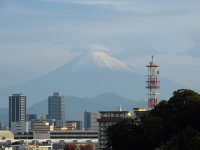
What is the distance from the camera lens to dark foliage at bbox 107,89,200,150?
98.4 m

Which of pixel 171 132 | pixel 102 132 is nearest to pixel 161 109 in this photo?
pixel 171 132

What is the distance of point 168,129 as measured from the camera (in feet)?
361

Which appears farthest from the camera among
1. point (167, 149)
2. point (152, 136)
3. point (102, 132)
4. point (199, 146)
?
point (102, 132)

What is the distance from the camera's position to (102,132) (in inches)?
7613

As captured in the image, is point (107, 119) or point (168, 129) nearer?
point (168, 129)

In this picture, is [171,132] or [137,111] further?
[137,111]

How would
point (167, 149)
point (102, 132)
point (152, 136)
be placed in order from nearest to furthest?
point (167, 149), point (152, 136), point (102, 132)

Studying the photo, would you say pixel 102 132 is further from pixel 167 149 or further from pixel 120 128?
pixel 167 149

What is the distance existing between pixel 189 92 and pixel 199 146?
4177cm

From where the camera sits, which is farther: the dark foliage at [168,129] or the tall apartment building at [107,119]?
the tall apartment building at [107,119]

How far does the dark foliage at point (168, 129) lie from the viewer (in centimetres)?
9844

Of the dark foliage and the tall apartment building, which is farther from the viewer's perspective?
the tall apartment building

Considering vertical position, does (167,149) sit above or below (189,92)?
below

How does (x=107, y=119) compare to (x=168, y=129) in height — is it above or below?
above
